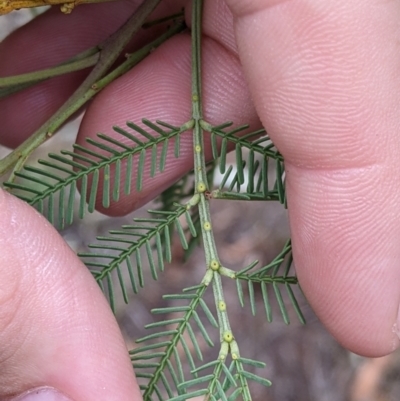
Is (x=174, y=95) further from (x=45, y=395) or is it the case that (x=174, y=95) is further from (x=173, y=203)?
(x=45, y=395)

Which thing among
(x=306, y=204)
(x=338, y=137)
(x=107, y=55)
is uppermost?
(x=107, y=55)

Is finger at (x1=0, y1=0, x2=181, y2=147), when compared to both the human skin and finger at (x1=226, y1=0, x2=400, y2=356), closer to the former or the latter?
the human skin

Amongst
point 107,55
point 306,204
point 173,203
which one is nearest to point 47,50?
point 107,55

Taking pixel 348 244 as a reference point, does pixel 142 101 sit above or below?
above

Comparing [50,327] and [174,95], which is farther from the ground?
[174,95]

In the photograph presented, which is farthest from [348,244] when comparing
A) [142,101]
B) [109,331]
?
[142,101]

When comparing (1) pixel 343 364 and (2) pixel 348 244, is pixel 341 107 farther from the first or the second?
(1) pixel 343 364

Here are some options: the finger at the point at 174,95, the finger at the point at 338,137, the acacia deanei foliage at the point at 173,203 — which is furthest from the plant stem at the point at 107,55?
the finger at the point at 338,137
